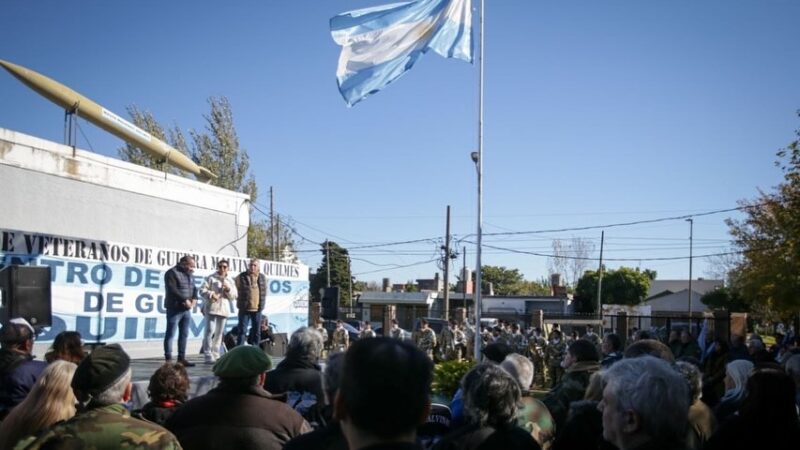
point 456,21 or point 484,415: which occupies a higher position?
point 456,21

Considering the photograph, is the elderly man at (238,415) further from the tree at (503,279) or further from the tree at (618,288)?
the tree at (503,279)

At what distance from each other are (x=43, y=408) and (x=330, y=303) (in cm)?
1549

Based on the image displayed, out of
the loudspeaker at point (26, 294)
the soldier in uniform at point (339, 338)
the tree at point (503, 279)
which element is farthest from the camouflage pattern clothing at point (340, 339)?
the tree at point (503, 279)

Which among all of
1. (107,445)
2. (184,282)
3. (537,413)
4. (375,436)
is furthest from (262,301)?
(375,436)

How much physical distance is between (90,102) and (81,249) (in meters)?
11.4

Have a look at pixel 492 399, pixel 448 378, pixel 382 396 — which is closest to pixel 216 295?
pixel 448 378

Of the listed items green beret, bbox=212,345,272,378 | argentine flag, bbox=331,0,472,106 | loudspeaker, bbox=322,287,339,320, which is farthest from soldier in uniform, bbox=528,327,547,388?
green beret, bbox=212,345,272,378

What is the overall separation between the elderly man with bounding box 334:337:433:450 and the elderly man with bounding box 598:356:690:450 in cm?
103

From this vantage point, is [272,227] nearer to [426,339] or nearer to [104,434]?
[426,339]

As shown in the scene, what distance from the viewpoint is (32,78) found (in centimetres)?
2273

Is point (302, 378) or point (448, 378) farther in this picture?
point (448, 378)

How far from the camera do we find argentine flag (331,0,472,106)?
1333 cm

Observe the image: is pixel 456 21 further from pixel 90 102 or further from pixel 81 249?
pixel 90 102

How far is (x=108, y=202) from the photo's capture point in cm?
2036
